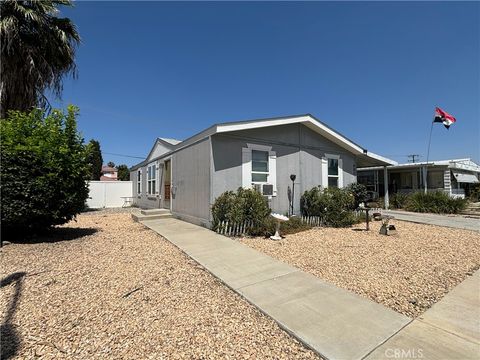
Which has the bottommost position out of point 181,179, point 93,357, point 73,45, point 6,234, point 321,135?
point 93,357

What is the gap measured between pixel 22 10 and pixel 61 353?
1220 cm

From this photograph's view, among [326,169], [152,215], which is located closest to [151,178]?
[152,215]

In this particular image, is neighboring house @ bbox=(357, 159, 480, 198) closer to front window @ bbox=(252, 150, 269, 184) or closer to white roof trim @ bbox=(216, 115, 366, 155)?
white roof trim @ bbox=(216, 115, 366, 155)

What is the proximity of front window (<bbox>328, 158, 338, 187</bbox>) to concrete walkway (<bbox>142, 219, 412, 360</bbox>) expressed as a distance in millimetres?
7447

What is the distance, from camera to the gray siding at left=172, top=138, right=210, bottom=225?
8148mm

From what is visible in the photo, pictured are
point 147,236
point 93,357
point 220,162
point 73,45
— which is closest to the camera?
point 93,357

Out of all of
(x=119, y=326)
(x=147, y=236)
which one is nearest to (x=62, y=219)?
(x=147, y=236)

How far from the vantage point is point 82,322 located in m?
2.75

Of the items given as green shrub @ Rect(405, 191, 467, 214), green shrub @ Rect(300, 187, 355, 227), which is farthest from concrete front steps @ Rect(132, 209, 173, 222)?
green shrub @ Rect(405, 191, 467, 214)

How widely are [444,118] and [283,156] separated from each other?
533 inches

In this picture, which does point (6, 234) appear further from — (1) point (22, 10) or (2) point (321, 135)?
(2) point (321, 135)

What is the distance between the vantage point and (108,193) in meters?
18.5

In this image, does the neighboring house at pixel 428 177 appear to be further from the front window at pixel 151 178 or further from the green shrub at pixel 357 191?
the front window at pixel 151 178

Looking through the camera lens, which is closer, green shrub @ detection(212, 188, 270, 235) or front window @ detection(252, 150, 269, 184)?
green shrub @ detection(212, 188, 270, 235)
